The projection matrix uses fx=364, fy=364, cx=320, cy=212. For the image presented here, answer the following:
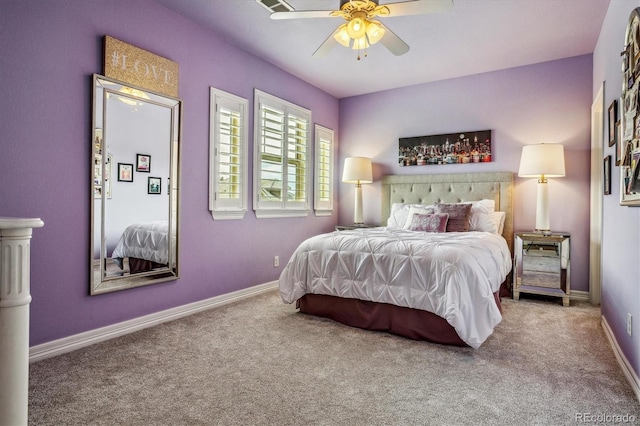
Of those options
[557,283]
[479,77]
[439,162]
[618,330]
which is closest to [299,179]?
[439,162]

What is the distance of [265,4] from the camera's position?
2896 millimetres

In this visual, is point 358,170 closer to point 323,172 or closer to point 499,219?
point 323,172

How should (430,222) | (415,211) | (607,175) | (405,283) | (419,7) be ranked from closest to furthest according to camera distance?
(419,7) → (405,283) → (607,175) → (430,222) → (415,211)

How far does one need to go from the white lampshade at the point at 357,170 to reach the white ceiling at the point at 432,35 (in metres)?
1.11

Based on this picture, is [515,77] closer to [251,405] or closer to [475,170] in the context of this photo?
[475,170]

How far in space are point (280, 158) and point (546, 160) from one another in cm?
297

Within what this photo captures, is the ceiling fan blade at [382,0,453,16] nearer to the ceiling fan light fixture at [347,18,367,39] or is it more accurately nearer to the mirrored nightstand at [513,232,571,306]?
the ceiling fan light fixture at [347,18,367,39]

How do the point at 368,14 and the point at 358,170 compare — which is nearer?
the point at 368,14

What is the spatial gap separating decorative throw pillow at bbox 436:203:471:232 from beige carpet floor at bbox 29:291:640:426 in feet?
4.11

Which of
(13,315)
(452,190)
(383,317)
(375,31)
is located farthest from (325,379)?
(452,190)

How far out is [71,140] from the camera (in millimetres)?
2555

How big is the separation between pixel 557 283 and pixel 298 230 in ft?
9.92

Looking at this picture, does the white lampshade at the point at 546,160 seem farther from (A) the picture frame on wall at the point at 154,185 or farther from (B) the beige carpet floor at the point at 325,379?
(A) the picture frame on wall at the point at 154,185

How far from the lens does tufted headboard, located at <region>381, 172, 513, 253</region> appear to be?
14.6ft
